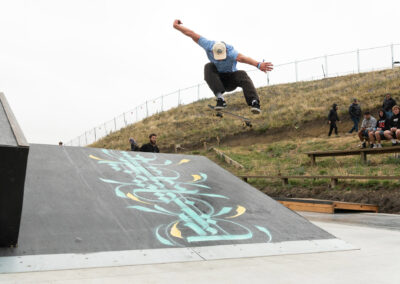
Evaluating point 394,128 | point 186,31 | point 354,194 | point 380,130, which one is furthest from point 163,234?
point 380,130

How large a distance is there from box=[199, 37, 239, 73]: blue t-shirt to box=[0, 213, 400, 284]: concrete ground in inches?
161

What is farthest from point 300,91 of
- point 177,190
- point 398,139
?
point 177,190

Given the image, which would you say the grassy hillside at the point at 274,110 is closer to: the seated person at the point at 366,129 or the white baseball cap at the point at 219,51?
the seated person at the point at 366,129

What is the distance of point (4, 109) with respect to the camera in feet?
11.2

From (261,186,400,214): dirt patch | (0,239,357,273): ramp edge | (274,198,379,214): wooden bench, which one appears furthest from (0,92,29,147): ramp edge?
(261,186,400,214): dirt patch

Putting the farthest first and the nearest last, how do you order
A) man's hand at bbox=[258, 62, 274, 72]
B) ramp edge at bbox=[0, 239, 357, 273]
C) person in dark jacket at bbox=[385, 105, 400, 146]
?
person in dark jacket at bbox=[385, 105, 400, 146]
man's hand at bbox=[258, 62, 274, 72]
ramp edge at bbox=[0, 239, 357, 273]

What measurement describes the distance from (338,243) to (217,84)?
3.73 m

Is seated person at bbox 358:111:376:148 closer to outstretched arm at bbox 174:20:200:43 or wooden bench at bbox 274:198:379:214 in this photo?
wooden bench at bbox 274:198:379:214

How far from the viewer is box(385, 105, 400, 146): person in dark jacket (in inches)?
387

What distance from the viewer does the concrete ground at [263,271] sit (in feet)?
8.43

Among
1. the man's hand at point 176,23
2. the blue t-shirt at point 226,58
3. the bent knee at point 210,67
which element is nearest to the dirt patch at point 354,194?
the blue t-shirt at point 226,58

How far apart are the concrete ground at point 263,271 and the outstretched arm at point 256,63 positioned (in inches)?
149

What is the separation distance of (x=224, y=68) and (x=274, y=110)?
18919mm

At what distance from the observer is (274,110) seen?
2534cm
